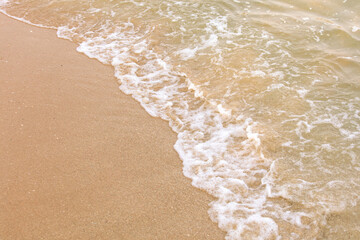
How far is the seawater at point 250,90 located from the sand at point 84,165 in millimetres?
296

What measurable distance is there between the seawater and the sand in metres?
0.30

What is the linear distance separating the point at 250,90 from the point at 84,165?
2.73 metres

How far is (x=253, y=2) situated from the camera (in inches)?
298

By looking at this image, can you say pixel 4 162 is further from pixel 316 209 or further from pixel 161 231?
pixel 316 209

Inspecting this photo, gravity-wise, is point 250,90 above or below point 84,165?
above

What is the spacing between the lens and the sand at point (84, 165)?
293 cm

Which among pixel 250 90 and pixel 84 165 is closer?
pixel 84 165

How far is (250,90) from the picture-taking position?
4812 mm

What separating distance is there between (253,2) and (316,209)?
5872 mm

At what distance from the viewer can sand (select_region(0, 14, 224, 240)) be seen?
9.62 ft

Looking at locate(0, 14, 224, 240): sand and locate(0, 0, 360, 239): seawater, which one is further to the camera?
locate(0, 0, 360, 239): seawater

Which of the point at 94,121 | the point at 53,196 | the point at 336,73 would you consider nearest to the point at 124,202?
the point at 53,196

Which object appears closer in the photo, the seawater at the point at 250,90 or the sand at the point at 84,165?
the sand at the point at 84,165

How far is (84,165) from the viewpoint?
3516 millimetres
